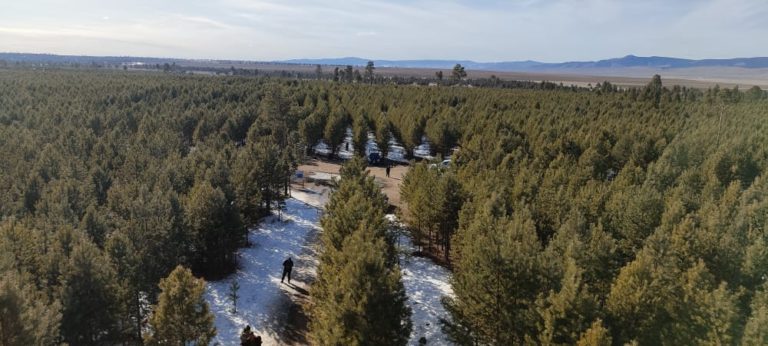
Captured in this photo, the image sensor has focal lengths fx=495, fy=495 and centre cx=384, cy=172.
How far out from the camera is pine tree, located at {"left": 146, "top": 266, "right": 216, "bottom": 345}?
17.5m

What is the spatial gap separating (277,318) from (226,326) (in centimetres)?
266

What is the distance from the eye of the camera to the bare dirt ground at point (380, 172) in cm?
5467

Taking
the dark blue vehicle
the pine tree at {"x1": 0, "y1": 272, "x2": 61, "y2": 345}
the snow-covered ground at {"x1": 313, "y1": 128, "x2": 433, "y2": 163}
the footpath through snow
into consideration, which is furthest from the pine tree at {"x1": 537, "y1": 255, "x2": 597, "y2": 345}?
the snow-covered ground at {"x1": 313, "y1": 128, "x2": 433, "y2": 163}

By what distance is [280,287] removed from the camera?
30.3 m

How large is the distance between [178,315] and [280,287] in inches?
509

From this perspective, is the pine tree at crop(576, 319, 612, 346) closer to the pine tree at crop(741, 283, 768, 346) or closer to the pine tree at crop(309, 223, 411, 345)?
the pine tree at crop(741, 283, 768, 346)

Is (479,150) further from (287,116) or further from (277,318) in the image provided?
(277,318)

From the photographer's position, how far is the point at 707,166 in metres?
41.4

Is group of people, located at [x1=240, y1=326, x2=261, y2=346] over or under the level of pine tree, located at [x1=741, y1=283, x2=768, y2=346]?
under

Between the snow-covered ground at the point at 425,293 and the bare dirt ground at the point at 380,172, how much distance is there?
15748 millimetres

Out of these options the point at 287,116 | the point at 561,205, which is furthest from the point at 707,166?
the point at 287,116

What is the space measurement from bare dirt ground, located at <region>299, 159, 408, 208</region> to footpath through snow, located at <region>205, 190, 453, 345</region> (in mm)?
13149

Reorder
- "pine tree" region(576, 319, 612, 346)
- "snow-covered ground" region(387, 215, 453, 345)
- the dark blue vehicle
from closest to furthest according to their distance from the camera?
1. "pine tree" region(576, 319, 612, 346)
2. "snow-covered ground" region(387, 215, 453, 345)
3. the dark blue vehicle

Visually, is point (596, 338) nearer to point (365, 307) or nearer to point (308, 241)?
point (365, 307)
